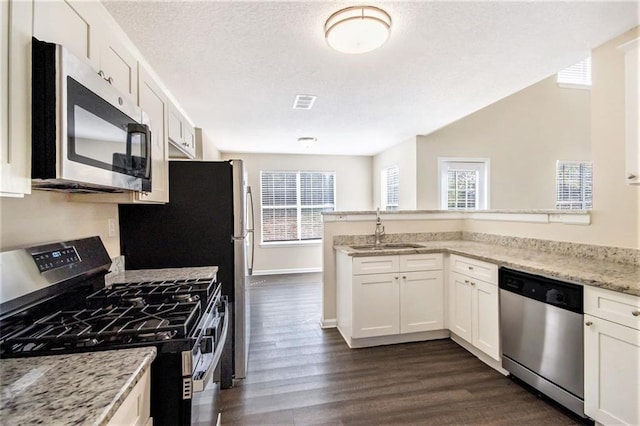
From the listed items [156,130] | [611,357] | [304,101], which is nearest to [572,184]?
[611,357]

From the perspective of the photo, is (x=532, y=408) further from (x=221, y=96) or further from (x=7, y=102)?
(x=221, y=96)

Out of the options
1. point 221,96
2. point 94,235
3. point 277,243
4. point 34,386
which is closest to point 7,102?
point 34,386

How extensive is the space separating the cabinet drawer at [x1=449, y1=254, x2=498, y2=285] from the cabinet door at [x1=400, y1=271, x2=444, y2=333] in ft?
0.67

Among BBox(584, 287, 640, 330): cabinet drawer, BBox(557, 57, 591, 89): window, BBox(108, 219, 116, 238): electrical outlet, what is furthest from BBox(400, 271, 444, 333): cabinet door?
BBox(557, 57, 591, 89): window

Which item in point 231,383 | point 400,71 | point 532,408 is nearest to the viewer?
point 532,408

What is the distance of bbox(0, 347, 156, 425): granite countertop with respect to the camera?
66cm

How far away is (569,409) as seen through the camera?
1860mm

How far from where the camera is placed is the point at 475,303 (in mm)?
2592

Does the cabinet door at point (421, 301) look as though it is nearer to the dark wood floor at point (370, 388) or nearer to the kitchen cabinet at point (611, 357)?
the dark wood floor at point (370, 388)

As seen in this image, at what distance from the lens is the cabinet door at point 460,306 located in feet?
8.80

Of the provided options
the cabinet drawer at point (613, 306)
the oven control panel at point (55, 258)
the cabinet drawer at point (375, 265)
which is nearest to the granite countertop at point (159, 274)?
the oven control panel at point (55, 258)

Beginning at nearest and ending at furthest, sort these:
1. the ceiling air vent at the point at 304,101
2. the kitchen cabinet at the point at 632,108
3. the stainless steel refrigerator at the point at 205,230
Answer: the kitchen cabinet at the point at 632,108 → the stainless steel refrigerator at the point at 205,230 → the ceiling air vent at the point at 304,101

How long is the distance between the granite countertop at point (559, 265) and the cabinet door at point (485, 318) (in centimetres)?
26

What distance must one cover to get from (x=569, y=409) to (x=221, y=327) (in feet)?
7.04
